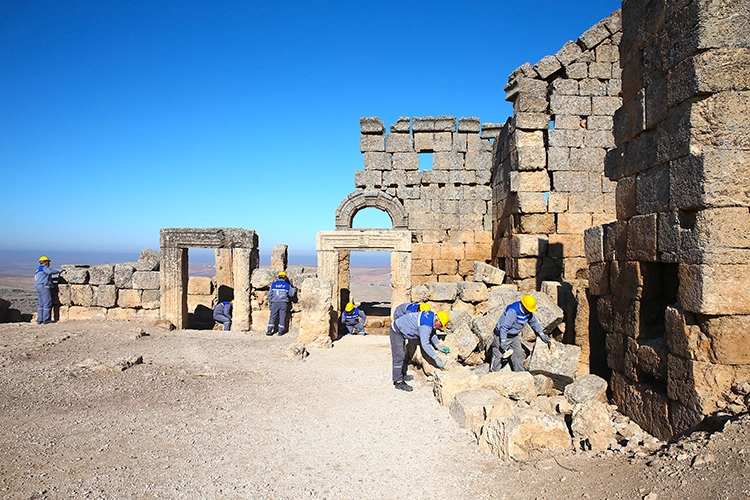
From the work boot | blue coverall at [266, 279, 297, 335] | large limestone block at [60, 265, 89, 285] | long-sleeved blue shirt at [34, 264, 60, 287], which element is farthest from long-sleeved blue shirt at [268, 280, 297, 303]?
long-sleeved blue shirt at [34, 264, 60, 287]

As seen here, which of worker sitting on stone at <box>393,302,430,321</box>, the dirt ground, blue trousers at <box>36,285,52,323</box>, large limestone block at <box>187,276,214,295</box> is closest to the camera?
the dirt ground

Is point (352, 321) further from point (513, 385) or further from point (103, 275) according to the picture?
point (513, 385)

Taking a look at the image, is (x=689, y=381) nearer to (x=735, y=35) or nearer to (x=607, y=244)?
(x=607, y=244)

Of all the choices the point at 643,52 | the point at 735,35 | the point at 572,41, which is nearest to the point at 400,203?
the point at 572,41

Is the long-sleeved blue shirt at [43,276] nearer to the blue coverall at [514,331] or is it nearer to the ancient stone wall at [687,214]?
the blue coverall at [514,331]

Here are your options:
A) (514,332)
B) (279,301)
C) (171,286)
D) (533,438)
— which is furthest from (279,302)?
(533,438)

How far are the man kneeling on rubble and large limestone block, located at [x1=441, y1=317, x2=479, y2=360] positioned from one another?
1.43 ft

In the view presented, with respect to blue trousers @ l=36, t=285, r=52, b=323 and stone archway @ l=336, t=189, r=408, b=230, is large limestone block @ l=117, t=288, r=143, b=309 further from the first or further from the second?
stone archway @ l=336, t=189, r=408, b=230

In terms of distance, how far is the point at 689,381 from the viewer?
4805mm

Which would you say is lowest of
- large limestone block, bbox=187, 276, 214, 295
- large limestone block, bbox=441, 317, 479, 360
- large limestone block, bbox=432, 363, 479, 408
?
large limestone block, bbox=432, 363, 479, 408

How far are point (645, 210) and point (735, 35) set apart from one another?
6.15ft

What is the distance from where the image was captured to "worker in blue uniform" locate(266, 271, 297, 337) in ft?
37.2

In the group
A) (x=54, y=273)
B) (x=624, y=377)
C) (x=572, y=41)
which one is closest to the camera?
(x=624, y=377)

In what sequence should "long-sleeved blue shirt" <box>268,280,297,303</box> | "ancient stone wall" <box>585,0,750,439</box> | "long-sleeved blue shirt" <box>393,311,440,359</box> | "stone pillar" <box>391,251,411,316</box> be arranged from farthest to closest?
"long-sleeved blue shirt" <box>268,280,297,303</box>
"stone pillar" <box>391,251,411,316</box>
"long-sleeved blue shirt" <box>393,311,440,359</box>
"ancient stone wall" <box>585,0,750,439</box>
